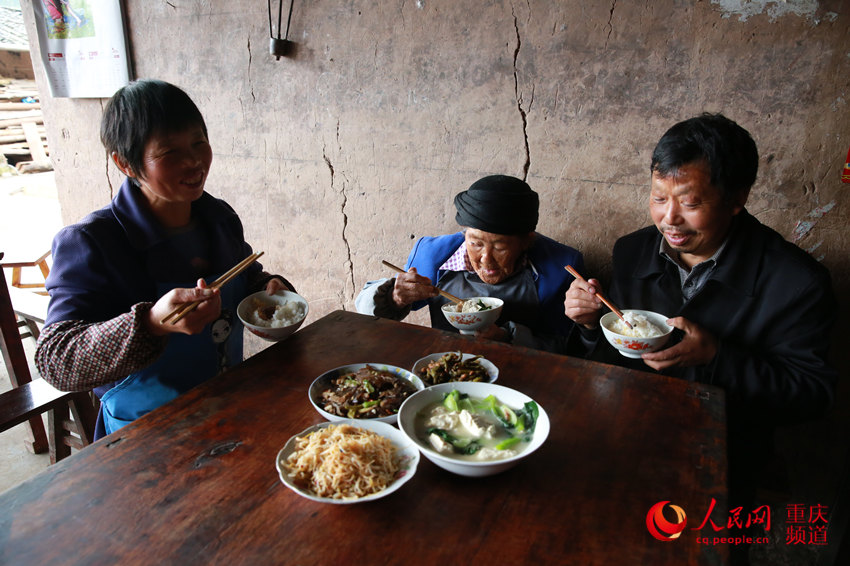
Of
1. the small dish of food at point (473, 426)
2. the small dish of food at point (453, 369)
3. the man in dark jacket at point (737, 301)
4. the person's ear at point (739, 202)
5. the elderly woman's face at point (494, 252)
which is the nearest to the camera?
the small dish of food at point (473, 426)

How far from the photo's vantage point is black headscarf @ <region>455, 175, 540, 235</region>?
92.9 inches

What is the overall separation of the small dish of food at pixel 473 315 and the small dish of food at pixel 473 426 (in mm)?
649

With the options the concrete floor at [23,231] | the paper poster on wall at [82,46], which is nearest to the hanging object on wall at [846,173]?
the paper poster on wall at [82,46]

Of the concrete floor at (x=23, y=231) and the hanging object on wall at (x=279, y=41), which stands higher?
the hanging object on wall at (x=279, y=41)

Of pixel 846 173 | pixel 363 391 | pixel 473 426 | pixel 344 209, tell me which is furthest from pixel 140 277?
pixel 846 173

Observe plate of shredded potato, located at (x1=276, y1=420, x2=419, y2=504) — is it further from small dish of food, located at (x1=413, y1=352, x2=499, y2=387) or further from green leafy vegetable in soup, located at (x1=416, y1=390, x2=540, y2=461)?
small dish of food, located at (x1=413, y1=352, x2=499, y2=387)

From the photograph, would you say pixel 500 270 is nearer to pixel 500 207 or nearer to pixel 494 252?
pixel 494 252

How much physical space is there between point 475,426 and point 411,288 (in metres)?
1.15

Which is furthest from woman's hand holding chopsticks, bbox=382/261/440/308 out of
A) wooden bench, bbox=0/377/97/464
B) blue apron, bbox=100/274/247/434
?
wooden bench, bbox=0/377/97/464

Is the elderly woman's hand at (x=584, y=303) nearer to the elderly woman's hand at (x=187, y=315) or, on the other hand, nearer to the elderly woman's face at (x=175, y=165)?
the elderly woman's hand at (x=187, y=315)

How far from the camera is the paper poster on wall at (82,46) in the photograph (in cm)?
393

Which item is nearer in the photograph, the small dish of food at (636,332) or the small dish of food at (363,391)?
the small dish of food at (363,391)

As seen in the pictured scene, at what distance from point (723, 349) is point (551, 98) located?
1.51 meters

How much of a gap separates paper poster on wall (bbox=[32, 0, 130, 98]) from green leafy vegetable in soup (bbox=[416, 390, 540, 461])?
3948 millimetres
